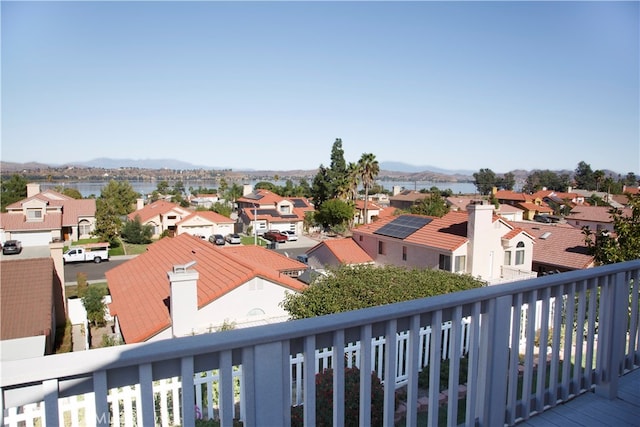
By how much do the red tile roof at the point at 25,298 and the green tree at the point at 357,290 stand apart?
794 centimetres

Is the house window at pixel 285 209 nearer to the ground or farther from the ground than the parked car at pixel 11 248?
farther from the ground

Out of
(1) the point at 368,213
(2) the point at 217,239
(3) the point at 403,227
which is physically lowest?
(2) the point at 217,239

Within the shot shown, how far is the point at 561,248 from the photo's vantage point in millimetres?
27047

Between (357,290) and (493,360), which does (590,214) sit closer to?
(357,290)

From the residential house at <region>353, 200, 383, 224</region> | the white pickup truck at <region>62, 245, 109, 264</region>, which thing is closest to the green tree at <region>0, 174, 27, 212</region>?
the white pickup truck at <region>62, 245, 109, 264</region>

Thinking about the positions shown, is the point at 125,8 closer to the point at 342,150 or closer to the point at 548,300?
the point at 548,300

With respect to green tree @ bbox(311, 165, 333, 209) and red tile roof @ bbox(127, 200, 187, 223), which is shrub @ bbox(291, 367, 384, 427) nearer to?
red tile roof @ bbox(127, 200, 187, 223)

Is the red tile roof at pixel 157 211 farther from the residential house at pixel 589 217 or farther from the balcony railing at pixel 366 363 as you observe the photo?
the balcony railing at pixel 366 363

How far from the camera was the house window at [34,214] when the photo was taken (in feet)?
123

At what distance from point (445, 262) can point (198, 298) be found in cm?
1492

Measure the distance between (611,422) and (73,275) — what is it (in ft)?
107

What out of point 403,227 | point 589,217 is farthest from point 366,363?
point 589,217

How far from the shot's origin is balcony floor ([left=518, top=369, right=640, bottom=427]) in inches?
110

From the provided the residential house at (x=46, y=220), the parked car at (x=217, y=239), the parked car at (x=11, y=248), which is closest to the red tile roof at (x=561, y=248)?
Result: the parked car at (x=217, y=239)
